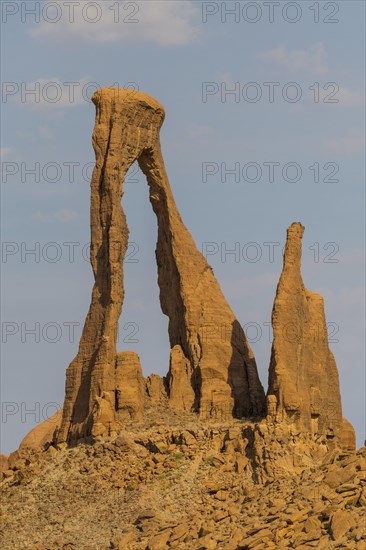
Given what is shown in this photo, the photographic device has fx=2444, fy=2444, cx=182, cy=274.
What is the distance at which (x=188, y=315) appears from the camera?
94.7m

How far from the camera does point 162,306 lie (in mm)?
96938

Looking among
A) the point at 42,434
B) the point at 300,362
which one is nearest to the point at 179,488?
the point at 300,362

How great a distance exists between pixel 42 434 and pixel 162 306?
6971 millimetres

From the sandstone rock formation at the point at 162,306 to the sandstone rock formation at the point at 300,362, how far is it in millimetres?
2549

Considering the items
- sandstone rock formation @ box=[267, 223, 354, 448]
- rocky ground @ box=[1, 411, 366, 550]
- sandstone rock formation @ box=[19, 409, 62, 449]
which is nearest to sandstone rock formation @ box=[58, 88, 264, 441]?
rocky ground @ box=[1, 411, 366, 550]

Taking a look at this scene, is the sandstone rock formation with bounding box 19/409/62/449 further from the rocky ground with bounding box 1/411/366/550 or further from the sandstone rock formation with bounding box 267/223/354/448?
the sandstone rock formation with bounding box 267/223/354/448

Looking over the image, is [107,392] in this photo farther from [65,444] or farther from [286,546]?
[286,546]

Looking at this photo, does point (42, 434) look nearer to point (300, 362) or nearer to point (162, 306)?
point (162, 306)

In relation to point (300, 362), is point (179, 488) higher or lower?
lower

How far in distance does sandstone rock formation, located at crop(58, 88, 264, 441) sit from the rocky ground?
1542 mm

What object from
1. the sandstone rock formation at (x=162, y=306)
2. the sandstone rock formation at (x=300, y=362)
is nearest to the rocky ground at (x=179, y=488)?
the sandstone rock formation at (x=300, y=362)

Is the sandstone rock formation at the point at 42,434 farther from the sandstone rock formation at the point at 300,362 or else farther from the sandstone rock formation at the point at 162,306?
the sandstone rock formation at the point at 300,362

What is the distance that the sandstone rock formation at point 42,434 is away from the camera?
95.7m

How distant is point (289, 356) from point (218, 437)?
4084mm
